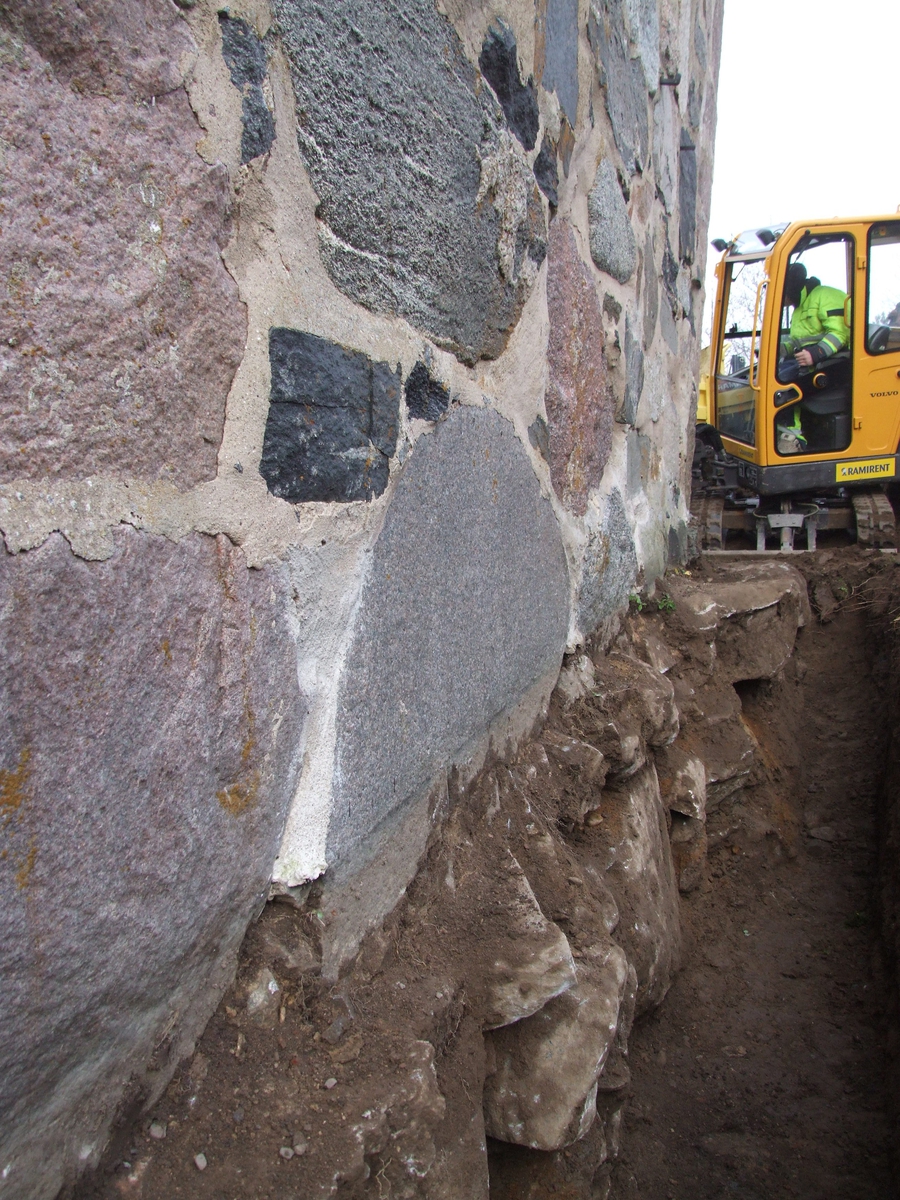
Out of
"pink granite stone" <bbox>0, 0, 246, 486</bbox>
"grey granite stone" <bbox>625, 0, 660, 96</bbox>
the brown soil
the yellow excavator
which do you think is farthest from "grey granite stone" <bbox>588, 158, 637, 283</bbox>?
the yellow excavator

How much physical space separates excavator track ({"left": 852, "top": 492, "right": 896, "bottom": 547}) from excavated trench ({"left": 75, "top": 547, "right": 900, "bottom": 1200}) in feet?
9.53

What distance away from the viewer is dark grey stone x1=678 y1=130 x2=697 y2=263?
296 centimetres

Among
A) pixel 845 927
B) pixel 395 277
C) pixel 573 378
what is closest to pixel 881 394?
pixel 845 927

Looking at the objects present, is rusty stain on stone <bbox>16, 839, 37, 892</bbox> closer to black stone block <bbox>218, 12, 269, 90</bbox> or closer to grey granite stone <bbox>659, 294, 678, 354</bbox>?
black stone block <bbox>218, 12, 269, 90</bbox>

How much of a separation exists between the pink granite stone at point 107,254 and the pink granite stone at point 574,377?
0.96 m

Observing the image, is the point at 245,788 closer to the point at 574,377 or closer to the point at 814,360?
the point at 574,377

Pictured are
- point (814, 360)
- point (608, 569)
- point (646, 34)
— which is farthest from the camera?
point (814, 360)

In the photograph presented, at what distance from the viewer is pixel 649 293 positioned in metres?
2.48

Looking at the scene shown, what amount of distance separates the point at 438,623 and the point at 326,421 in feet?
1.15

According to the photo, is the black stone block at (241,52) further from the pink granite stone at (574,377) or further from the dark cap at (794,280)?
the dark cap at (794,280)

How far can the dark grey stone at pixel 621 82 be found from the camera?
1774 millimetres

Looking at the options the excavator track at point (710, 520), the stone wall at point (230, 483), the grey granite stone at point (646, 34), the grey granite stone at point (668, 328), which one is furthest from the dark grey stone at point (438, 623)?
the excavator track at point (710, 520)

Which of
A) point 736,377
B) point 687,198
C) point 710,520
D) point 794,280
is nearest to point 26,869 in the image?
point 687,198

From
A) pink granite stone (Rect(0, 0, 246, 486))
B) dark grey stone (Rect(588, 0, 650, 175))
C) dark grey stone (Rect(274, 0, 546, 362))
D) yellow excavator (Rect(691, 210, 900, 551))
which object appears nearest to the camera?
pink granite stone (Rect(0, 0, 246, 486))
